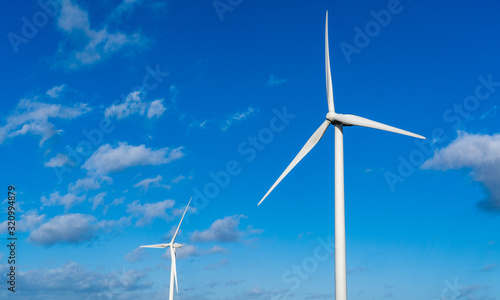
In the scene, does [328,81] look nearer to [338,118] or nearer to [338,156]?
[338,118]

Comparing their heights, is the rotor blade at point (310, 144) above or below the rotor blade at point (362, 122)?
below

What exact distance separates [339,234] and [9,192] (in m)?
37.9

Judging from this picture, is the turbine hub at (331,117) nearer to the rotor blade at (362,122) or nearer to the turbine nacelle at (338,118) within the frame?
the turbine nacelle at (338,118)

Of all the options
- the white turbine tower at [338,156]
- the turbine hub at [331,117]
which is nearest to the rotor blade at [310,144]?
the white turbine tower at [338,156]

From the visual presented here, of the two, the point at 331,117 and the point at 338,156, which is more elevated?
the point at 331,117

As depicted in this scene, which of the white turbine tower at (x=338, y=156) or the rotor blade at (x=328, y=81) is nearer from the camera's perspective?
the white turbine tower at (x=338, y=156)

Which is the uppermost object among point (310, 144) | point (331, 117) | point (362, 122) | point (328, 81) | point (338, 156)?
point (328, 81)

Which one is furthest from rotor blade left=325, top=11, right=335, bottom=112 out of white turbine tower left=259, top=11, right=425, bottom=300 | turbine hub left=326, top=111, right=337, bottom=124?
turbine hub left=326, top=111, right=337, bottom=124

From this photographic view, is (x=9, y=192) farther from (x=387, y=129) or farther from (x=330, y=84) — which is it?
(x=387, y=129)

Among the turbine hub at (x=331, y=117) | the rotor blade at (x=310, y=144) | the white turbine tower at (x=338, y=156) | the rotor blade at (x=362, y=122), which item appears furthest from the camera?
the rotor blade at (x=310, y=144)

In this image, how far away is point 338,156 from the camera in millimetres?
38812

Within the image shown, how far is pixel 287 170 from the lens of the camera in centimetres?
4328

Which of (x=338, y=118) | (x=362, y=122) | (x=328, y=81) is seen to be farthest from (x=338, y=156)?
(x=328, y=81)

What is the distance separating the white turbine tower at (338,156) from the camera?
35.1 m
